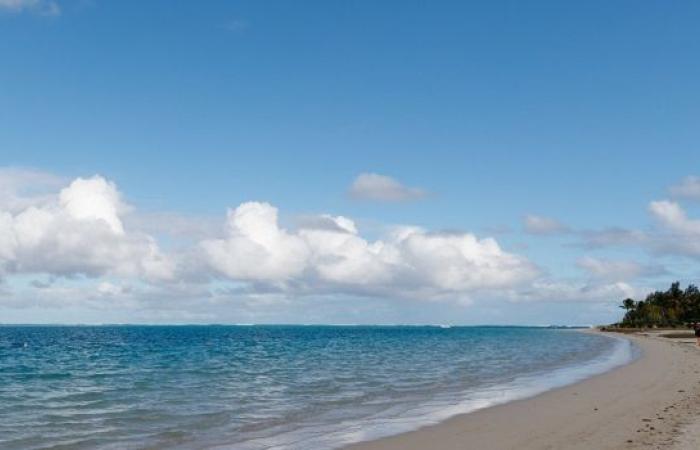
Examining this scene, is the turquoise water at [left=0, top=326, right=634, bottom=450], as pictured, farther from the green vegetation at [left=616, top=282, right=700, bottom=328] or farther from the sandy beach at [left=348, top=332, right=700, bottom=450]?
the green vegetation at [left=616, top=282, right=700, bottom=328]

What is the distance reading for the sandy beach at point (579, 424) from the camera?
1730 cm

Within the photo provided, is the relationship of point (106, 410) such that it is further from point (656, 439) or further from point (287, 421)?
point (656, 439)

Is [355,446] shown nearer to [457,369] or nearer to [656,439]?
[656,439]

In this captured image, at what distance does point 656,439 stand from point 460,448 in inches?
190

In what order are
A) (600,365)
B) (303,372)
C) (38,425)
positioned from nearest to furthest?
(38,425)
(303,372)
(600,365)

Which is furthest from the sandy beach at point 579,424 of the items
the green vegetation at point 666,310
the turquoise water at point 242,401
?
the green vegetation at point 666,310

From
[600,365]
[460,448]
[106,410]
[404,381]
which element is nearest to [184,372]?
[404,381]

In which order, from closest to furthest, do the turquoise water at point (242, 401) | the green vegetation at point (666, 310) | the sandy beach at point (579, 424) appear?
the sandy beach at point (579, 424) → the turquoise water at point (242, 401) → the green vegetation at point (666, 310)

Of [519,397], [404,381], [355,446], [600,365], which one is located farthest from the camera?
[600,365]

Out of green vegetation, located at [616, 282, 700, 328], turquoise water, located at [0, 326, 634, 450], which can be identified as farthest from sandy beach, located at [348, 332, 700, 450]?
green vegetation, located at [616, 282, 700, 328]

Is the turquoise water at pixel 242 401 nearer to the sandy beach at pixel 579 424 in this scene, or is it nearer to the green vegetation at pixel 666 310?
the sandy beach at pixel 579 424

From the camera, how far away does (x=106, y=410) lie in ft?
87.7

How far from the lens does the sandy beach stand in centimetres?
1730

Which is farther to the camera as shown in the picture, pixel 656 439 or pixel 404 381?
pixel 404 381
